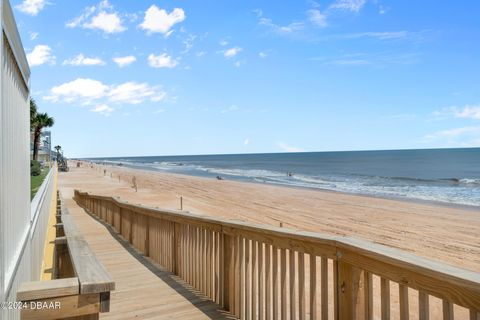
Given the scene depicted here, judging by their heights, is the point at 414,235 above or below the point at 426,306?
below

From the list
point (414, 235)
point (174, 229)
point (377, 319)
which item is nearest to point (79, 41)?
point (174, 229)

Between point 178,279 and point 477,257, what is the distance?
31.5 ft

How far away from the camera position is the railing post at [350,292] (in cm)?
223

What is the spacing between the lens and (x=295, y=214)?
18.3 m

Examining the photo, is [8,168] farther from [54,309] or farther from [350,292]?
[350,292]

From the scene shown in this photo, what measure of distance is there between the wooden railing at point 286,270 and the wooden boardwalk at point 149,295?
0.15 metres

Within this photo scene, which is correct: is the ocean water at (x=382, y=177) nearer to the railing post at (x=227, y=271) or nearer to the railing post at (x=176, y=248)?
the railing post at (x=176, y=248)

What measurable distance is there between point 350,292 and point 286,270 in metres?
1.37

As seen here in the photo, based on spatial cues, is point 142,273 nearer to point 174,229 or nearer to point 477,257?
point 174,229

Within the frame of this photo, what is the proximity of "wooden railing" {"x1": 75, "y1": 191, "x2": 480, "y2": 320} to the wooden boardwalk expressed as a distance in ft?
0.48

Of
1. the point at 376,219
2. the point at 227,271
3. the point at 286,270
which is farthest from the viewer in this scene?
the point at 376,219

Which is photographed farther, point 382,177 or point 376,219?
point 382,177

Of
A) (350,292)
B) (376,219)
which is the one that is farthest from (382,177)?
(350,292)

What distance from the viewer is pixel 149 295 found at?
431cm
